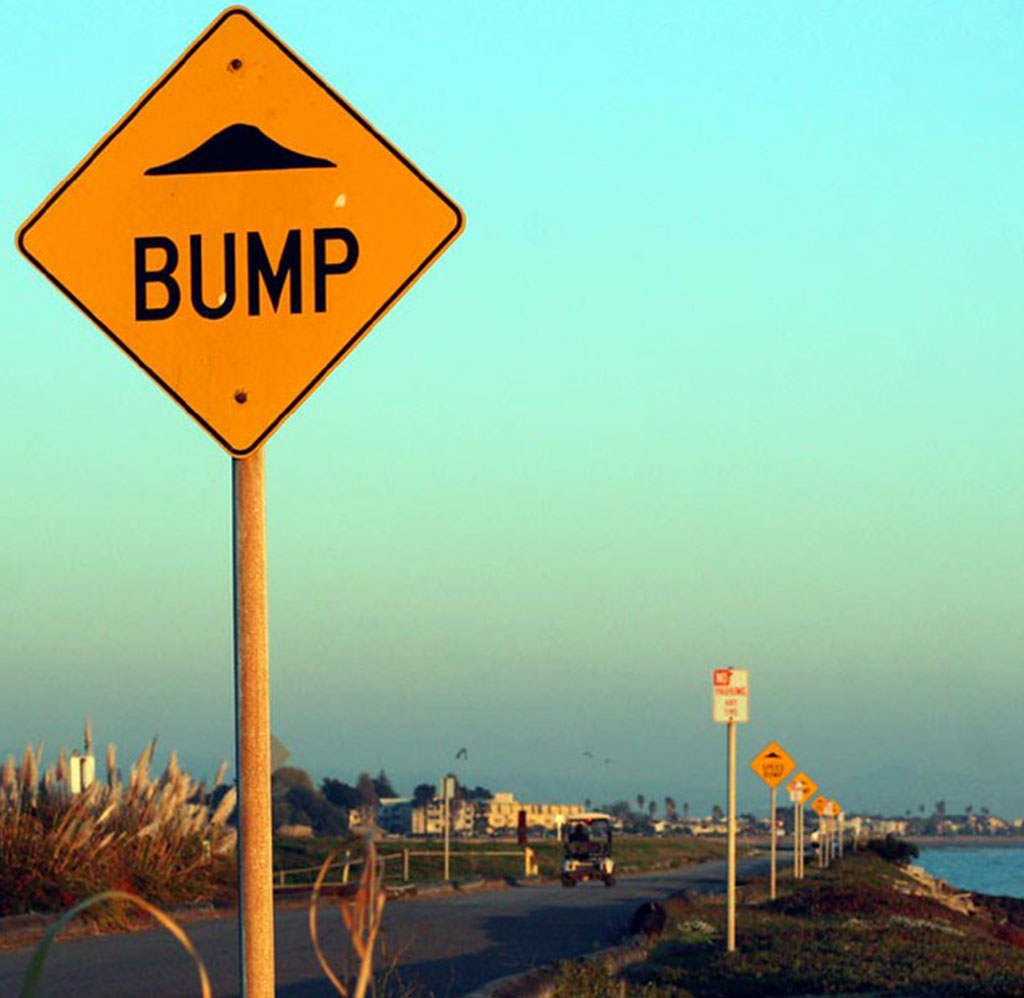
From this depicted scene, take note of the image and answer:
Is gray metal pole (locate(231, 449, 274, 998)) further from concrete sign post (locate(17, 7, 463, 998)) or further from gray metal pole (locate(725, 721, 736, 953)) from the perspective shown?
Result: gray metal pole (locate(725, 721, 736, 953))

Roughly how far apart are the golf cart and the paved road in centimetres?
1256

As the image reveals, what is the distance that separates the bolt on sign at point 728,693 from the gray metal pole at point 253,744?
1543cm

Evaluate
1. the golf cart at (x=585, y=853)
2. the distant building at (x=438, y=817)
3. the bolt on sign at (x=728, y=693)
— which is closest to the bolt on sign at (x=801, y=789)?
the golf cart at (x=585, y=853)

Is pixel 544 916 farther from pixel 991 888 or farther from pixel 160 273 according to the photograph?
pixel 991 888

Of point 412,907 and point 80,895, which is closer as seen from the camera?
point 80,895

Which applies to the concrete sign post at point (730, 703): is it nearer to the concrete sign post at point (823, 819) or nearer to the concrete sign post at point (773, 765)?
the concrete sign post at point (773, 765)

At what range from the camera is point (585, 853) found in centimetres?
4409

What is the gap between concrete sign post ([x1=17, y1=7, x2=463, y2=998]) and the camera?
448 centimetres

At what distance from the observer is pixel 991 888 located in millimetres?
126688

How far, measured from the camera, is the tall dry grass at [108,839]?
21.1 m

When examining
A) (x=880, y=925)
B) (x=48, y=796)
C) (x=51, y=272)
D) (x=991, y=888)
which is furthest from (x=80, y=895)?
(x=991, y=888)

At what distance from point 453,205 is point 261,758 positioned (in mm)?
1460

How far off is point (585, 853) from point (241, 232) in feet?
134

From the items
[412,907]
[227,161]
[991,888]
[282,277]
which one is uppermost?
[227,161]
